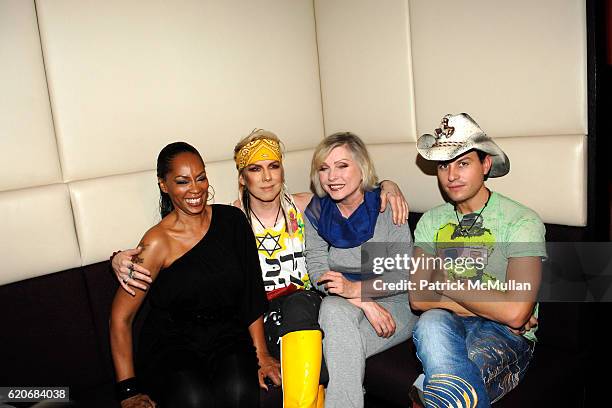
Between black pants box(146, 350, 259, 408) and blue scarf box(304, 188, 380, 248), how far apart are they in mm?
704

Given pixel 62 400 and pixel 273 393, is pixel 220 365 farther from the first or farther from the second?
pixel 62 400

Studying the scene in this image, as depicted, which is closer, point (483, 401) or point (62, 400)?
point (483, 401)

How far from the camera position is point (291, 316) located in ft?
7.47

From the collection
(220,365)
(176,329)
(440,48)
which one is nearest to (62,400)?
(176,329)

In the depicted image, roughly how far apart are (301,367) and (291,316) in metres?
0.24

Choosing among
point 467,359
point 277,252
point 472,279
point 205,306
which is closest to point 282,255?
point 277,252

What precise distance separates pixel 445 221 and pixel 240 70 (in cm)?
147

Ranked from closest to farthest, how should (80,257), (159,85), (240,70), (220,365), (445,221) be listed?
(220,365), (445,221), (80,257), (159,85), (240,70)

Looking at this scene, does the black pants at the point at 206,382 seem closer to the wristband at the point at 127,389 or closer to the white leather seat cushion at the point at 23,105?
the wristband at the point at 127,389

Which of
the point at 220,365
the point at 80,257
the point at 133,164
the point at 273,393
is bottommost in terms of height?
the point at 273,393

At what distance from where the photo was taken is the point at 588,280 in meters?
2.18

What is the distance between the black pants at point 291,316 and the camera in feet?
7.32

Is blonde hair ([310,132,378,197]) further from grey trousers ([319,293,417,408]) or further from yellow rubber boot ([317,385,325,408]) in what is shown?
yellow rubber boot ([317,385,325,408])

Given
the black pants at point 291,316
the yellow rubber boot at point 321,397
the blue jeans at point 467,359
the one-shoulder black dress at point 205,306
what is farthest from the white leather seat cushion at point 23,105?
the blue jeans at point 467,359
